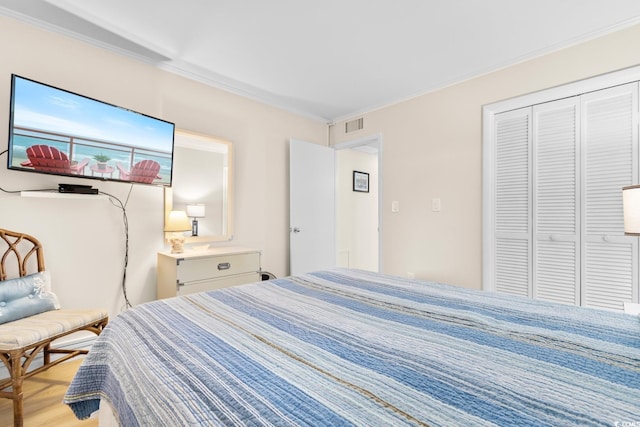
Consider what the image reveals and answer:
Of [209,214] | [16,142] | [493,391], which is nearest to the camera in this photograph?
[493,391]

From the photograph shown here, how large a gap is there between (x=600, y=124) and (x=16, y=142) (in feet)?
13.6

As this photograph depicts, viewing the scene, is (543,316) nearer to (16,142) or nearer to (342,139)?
(16,142)

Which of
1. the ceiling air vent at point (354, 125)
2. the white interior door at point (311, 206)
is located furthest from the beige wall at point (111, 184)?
the ceiling air vent at point (354, 125)

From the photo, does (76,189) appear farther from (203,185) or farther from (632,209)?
(632,209)

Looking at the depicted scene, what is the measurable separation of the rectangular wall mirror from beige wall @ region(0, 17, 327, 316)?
109 millimetres

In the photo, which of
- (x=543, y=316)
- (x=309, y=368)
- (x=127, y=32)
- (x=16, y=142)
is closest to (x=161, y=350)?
(x=309, y=368)

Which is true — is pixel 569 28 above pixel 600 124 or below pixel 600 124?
above

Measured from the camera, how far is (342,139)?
163 inches

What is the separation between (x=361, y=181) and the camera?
201 inches

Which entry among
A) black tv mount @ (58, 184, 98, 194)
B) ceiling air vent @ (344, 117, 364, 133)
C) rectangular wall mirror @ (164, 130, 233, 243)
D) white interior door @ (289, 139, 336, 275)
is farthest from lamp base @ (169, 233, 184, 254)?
ceiling air vent @ (344, 117, 364, 133)

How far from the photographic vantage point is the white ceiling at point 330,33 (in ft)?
6.46

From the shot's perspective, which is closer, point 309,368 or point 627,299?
point 309,368

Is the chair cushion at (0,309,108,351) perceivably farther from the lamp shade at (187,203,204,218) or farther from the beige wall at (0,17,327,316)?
the lamp shade at (187,203,204,218)

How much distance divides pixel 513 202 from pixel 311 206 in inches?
88.6
